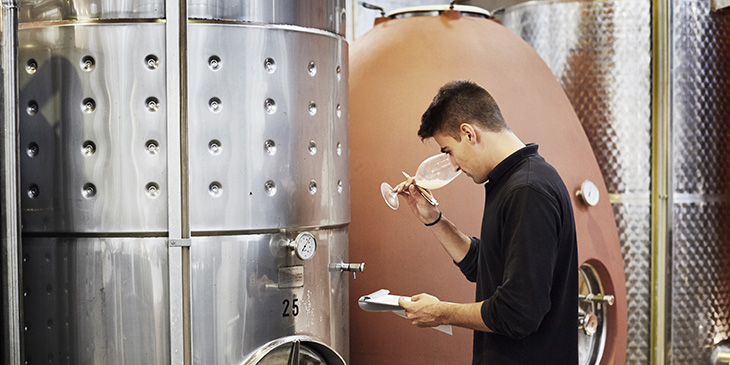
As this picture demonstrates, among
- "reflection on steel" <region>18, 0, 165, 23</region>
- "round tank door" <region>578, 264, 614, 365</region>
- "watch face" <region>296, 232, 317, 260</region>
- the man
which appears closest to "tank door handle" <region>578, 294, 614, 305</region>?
"round tank door" <region>578, 264, 614, 365</region>

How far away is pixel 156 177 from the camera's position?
2.19 metres

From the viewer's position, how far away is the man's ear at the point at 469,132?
233cm

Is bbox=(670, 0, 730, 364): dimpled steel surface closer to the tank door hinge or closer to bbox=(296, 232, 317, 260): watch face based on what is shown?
bbox=(296, 232, 317, 260): watch face

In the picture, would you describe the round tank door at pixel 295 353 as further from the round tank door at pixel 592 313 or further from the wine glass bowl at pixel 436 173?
the round tank door at pixel 592 313

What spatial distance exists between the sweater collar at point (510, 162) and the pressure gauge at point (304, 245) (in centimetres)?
55

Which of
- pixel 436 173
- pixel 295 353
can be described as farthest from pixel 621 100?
pixel 295 353

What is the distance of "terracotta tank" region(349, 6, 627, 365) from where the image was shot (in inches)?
121

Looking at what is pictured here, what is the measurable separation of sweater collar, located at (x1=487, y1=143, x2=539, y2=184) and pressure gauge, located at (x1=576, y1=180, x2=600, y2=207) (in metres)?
1.03

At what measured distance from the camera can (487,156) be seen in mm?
2344

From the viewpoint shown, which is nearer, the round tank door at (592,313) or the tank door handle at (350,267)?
the tank door handle at (350,267)

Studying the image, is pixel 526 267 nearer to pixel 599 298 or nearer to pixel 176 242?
pixel 176 242

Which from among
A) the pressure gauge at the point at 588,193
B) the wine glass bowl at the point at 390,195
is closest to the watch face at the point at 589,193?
the pressure gauge at the point at 588,193

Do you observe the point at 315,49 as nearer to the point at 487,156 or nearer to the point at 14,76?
the point at 487,156

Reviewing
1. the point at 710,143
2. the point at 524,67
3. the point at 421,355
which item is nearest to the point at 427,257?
the point at 421,355
